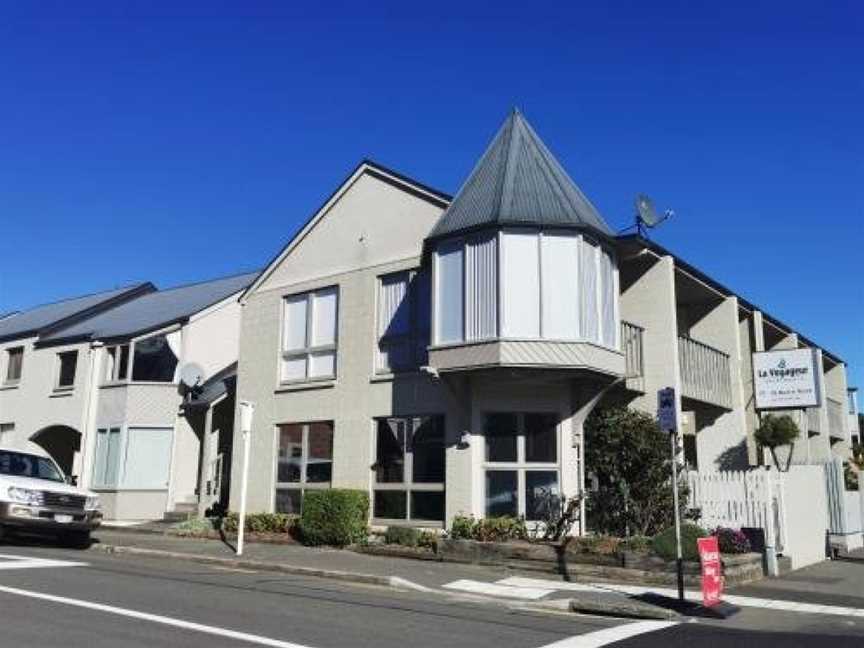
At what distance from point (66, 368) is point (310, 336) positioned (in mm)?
11874

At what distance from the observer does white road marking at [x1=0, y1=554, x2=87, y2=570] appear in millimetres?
12680

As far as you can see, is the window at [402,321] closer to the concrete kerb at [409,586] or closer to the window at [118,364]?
the concrete kerb at [409,586]

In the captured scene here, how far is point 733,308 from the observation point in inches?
896

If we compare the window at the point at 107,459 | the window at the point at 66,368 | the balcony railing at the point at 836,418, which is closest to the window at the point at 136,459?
the window at the point at 107,459

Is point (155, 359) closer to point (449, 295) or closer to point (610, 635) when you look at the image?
point (449, 295)

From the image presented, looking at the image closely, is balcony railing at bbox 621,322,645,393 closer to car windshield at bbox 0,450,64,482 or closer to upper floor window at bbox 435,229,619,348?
upper floor window at bbox 435,229,619,348

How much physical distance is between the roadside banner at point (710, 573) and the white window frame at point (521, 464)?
211 inches

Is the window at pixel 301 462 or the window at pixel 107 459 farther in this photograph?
the window at pixel 107 459

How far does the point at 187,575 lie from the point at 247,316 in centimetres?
1058

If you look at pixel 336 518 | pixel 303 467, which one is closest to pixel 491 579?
pixel 336 518

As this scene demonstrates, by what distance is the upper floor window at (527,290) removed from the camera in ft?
54.0

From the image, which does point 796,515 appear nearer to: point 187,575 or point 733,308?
point 733,308

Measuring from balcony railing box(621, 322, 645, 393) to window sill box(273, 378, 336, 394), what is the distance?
21.8 ft

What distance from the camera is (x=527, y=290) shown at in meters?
16.6
